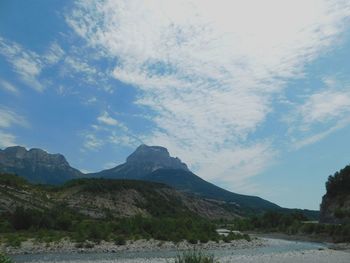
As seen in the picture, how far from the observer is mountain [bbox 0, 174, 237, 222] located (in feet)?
337

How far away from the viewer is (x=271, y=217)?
131875mm

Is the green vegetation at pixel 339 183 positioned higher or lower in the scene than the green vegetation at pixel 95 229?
higher

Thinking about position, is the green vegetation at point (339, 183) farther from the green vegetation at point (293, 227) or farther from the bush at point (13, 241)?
the bush at point (13, 241)

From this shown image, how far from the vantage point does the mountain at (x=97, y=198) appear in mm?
102588

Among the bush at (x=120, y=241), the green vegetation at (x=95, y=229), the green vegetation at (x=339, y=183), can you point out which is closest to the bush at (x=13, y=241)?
the green vegetation at (x=95, y=229)

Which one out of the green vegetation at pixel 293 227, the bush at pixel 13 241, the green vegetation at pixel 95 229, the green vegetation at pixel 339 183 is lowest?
the bush at pixel 13 241

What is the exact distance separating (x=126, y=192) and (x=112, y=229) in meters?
75.9

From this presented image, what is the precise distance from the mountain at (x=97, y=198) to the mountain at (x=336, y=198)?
53.4m

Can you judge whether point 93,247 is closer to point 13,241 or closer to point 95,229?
point 13,241

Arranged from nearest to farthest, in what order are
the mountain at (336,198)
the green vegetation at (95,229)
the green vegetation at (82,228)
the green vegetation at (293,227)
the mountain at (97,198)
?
the green vegetation at (82,228) → the green vegetation at (95,229) → the green vegetation at (293,227) → the mountain at (97,198) → the mountain at (336,198)

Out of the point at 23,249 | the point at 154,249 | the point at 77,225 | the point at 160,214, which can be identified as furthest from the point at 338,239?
the point at 160,214

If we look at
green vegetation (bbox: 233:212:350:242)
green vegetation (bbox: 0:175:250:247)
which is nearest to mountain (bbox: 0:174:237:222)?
green vegetation (bbox: 0:175:250:247)

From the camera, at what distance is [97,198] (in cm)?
13450

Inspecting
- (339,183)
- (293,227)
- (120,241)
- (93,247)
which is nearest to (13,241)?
(93,247)
